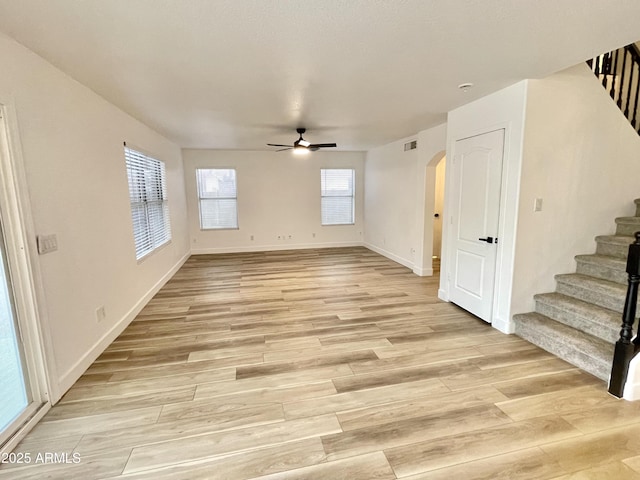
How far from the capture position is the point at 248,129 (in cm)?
482

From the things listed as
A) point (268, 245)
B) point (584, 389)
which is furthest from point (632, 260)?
point (268, 245)

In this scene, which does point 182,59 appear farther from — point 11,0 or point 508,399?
point 508,399

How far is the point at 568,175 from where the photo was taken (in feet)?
9.97

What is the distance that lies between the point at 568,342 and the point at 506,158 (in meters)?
1.84

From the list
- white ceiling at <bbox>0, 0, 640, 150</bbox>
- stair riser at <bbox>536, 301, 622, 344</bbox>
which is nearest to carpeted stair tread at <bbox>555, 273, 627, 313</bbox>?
stair riser at <bbox>536, 301, 622, 344</bbox>

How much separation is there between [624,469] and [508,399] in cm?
63

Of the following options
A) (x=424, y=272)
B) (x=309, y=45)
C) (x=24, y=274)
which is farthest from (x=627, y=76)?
(x=24, y=274)

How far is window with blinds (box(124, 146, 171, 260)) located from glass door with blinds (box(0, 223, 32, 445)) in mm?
1989

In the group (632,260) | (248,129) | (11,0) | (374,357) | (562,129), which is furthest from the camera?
(248,129)

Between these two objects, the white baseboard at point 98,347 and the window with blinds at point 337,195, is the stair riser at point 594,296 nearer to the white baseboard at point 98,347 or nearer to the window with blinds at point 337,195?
the white baseboard at point 98,347

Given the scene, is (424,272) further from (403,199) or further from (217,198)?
(217,198)

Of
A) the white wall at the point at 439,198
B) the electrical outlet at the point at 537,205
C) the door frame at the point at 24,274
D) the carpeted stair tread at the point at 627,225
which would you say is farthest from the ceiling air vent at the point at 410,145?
the door frame at the point at 24,274

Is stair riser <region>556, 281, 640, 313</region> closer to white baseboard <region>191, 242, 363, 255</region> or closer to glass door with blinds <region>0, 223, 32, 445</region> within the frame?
glass door with blinds <region>0, 223, 32, 445</region>

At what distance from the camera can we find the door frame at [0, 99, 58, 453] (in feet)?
6.24
